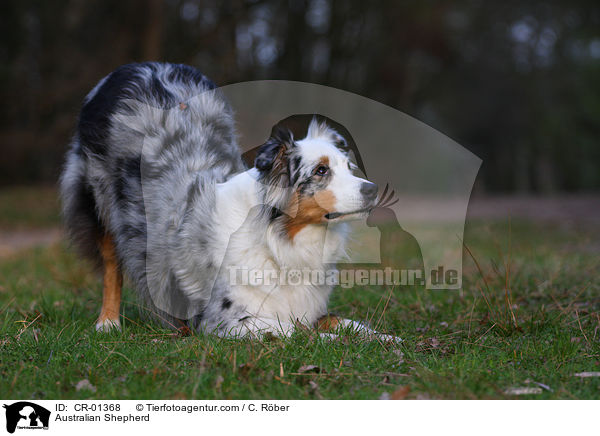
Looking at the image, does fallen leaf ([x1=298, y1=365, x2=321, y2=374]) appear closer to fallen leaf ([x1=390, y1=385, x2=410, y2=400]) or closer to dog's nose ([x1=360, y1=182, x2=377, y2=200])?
fallen leaf ([x1=390, y1=385, x2=410, y2=400])

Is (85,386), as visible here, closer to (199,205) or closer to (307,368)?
(307,368)

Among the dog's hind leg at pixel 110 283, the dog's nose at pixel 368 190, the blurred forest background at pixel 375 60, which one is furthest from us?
the blurred forest background at pixel 375 60

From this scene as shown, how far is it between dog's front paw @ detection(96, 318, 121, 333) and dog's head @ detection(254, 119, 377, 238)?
1407 mm

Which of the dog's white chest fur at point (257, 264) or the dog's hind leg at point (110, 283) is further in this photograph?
the dog's hind leg at point (110, 283)

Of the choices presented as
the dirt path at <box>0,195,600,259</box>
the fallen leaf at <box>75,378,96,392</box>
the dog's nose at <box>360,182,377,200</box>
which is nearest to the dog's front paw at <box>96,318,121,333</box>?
the fallen leaf at <box>75,378,96,392</box>

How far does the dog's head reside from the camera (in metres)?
3.64

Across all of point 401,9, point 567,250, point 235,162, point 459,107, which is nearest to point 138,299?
point 235,162

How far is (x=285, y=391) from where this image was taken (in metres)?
2.96

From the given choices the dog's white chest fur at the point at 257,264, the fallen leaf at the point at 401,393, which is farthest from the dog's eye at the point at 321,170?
the fallen leaf at the point at 401,393

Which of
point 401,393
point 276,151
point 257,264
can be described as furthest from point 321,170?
point 401,393

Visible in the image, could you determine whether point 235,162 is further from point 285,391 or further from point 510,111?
point 510,111

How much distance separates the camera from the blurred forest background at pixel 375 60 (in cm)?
1576
